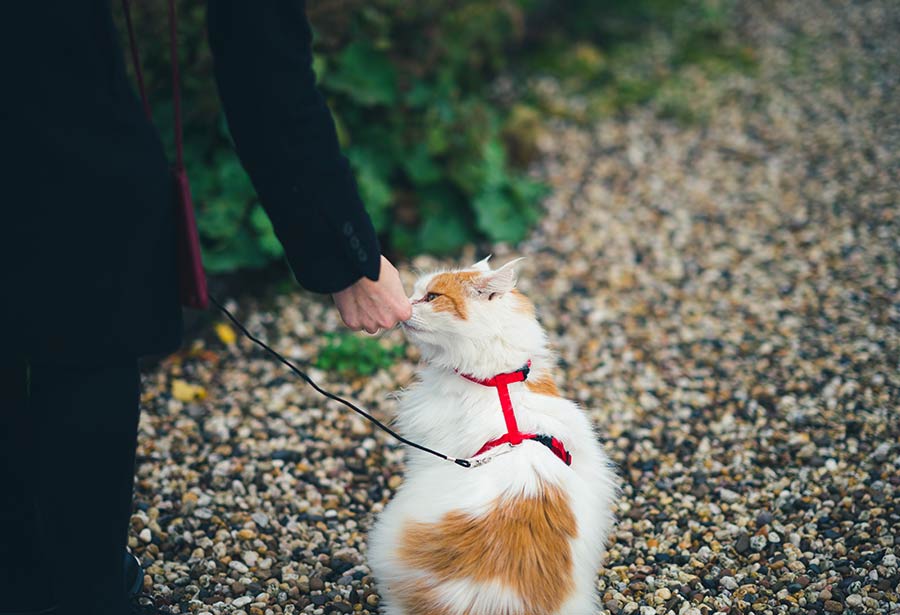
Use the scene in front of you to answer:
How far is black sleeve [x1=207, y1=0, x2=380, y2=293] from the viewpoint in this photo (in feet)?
4.74

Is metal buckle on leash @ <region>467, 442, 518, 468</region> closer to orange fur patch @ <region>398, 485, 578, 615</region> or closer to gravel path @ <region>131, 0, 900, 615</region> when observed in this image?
orange fur patch @ <region>398, 485, 578, 615</region>

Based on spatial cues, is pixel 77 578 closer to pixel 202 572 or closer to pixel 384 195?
pixel 202 572

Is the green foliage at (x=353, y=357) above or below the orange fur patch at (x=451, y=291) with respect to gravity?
below

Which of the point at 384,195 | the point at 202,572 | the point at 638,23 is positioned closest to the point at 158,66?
the point at 384,195

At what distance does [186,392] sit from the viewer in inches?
130

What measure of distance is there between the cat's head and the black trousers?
77cm

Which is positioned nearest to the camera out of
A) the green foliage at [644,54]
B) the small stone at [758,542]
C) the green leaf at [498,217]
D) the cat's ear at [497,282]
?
the cat's ear at [497,282]

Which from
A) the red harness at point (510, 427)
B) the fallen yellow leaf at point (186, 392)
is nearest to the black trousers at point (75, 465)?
the red harness at point (510, 427)

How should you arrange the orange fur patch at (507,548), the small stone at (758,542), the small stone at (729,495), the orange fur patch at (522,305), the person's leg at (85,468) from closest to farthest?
the person's leg at (85,468)
the orange fur patch at (507,548)
the orange fur patch at (522,305)
the small stone at (758,542)
the small stone at (729,495)

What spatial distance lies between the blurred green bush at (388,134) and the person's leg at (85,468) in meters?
2.04

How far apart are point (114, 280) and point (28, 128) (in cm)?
32

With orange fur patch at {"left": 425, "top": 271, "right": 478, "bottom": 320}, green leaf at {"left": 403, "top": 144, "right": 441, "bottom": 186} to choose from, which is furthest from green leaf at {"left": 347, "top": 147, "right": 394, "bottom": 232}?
orange fur patch at {"left": 425, "top": 271, "right": 478, "bottom": 320}

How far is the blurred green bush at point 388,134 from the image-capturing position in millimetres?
3678

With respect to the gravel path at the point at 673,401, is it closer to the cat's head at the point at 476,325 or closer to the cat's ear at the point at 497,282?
the cat's head at the point at 476,325
